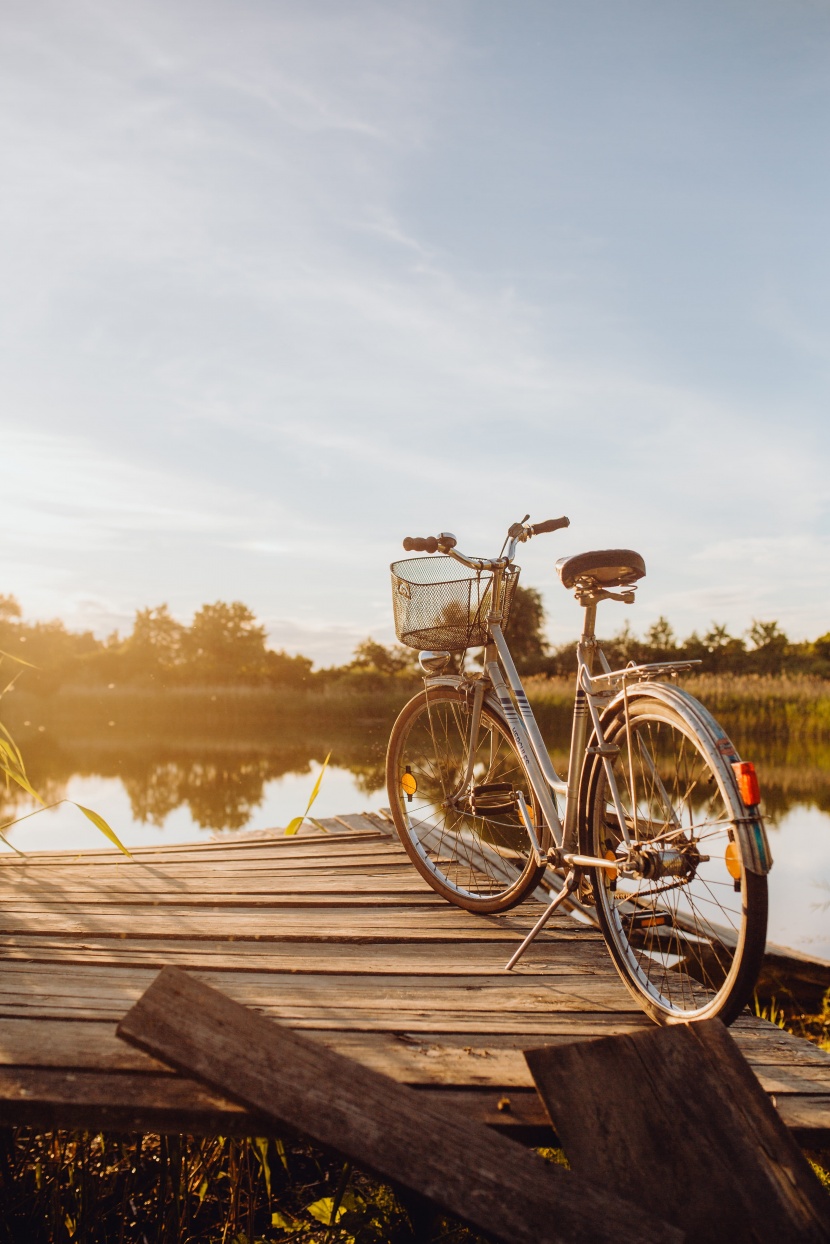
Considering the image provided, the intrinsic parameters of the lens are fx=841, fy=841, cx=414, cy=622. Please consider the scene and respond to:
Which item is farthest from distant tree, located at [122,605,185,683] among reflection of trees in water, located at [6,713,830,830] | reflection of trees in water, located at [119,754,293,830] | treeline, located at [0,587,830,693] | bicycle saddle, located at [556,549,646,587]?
bicycle saddle, located at [556,549,646,587]

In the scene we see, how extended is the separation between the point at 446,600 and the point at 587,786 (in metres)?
0.82

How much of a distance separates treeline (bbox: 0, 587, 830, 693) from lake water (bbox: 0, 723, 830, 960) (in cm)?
310

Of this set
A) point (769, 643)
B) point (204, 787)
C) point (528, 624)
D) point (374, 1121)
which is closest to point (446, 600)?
point (374, 1121)

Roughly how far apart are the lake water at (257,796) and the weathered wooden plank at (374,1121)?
2.63m

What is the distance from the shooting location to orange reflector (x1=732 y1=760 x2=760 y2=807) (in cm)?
156

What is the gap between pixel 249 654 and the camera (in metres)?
29.5

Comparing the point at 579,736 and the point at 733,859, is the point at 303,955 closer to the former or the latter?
the point at 579,736

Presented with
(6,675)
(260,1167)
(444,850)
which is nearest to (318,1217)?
(260,1167)

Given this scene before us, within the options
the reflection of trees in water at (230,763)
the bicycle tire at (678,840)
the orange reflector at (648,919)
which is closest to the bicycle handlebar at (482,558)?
the bicycle tire at (678,840)

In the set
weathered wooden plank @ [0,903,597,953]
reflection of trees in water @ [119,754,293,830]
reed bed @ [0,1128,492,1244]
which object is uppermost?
weathered wooden plank @ [0,903,597,953]

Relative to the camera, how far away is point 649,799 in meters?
→ 1.94

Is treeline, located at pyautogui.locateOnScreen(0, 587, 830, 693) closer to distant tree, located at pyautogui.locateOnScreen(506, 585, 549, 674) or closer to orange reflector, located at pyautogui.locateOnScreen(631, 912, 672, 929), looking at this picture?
distant tree, located at pyautogui.locateOnScreen(506, 585, 549, 674)

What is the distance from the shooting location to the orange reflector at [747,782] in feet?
5.11

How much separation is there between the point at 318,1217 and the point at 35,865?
218 centimetres
